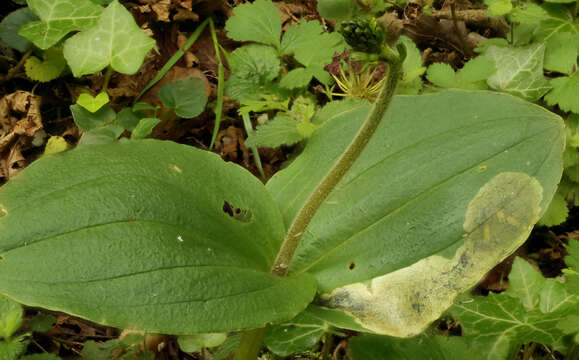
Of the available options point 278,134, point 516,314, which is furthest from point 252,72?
point 516,314

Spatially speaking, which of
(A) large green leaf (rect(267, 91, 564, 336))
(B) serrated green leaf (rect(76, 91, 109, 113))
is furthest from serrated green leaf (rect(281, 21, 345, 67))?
(B) serrated green leaf (rect(76, 91, 109, 113))

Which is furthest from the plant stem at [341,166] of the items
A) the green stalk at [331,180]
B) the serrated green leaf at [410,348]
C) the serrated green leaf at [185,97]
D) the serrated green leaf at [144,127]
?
the serrated green leaf at [185,97]

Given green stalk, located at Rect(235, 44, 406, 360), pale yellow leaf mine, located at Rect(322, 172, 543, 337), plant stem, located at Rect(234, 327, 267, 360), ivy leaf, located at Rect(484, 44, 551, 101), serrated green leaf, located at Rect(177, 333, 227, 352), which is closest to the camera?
green stalk, located at Rect(235, 44, 406, 360)

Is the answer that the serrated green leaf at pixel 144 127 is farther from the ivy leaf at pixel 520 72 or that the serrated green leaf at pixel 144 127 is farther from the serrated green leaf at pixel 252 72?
the ivy leaf at pixel 520 72

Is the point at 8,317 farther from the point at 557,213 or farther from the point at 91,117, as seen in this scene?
the point at 557,213

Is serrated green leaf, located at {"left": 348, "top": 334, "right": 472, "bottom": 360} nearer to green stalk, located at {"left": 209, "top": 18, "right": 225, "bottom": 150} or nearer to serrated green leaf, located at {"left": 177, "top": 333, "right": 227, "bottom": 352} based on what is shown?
serrated green leaf, located at {"left": 177, "top": 333, "right": 227, "bottom": 352}

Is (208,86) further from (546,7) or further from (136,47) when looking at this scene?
(546,7)
